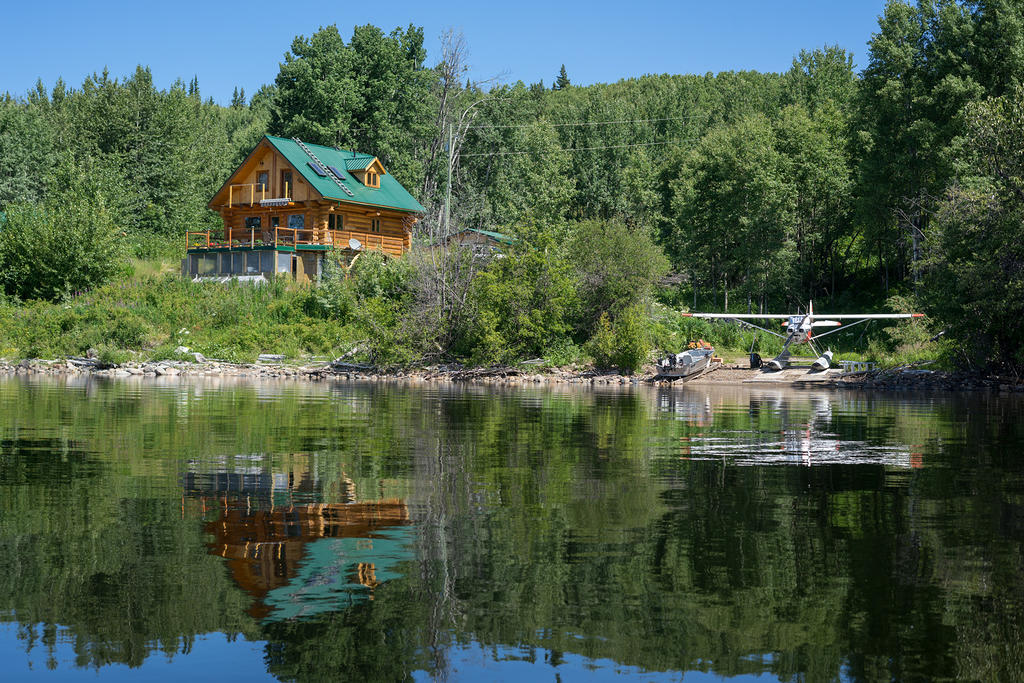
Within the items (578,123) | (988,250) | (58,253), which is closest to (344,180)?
(58,253)

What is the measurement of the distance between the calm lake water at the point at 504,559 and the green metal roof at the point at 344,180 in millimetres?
51730

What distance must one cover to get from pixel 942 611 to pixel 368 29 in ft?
287

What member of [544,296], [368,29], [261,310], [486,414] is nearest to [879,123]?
[544,296]

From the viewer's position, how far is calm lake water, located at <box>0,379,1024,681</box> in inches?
253

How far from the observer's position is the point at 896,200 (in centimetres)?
5875

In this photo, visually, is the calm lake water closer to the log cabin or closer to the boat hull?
the boat hull

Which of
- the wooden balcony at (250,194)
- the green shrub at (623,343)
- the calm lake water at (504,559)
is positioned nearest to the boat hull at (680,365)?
the green shrub at (623,343)

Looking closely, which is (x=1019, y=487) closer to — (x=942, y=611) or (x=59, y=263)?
(x=942, y=611)

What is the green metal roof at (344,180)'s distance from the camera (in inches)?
2724

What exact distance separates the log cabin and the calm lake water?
47.8 m

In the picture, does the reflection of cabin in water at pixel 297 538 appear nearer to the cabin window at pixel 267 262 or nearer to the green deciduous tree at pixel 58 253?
the green deciduous tree at pixel 58 253

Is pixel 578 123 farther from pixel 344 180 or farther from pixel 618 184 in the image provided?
pixel 344 180

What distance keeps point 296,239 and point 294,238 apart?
4.79ft

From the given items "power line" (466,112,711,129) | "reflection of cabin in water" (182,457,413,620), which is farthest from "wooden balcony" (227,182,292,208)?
"reflection of cabin in water" (182,457,413,620)
